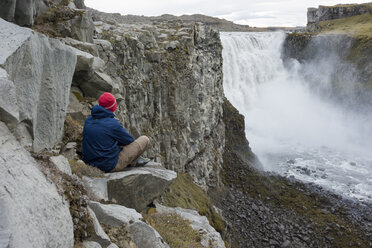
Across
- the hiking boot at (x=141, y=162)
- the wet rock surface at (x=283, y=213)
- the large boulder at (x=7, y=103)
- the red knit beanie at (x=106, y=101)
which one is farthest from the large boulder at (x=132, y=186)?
the wet rock surface at (x=283, y=213)

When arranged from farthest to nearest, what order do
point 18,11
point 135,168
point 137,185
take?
point 135,168
point 137,185
point 18,11

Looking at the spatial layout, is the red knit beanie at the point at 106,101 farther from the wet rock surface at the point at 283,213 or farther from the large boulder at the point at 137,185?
the wet rock surface at the point at 283,213

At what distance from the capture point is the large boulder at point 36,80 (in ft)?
17.3

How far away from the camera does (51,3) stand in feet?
38.3

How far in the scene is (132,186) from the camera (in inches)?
320

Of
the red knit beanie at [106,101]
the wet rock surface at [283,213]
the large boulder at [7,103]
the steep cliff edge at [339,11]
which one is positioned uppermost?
the steep cliff edge at [339,11]

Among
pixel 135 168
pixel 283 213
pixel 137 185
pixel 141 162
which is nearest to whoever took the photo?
pixel 137 185

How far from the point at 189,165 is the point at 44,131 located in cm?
2312

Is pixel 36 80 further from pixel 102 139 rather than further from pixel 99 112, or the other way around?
pixel 102 139

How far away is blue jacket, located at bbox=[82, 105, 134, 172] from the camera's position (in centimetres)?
776

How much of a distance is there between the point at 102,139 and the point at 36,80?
2.20 meters

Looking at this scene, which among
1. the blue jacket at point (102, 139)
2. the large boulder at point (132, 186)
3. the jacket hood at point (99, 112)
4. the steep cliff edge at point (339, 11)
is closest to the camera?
the large boulder at point (132, 186)

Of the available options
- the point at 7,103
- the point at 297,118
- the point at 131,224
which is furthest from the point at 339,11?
the point at 7,103

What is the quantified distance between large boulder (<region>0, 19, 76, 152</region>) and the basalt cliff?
1.1 inches
